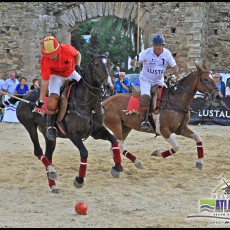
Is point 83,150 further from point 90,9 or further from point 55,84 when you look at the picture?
point 90,9

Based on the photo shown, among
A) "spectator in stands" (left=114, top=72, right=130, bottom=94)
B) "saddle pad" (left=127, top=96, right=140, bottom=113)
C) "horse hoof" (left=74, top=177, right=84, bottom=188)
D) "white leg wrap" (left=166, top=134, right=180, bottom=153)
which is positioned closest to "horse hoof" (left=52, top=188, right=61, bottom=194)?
"horse hoof" (left=74, top=177, right=84, bottom=188)

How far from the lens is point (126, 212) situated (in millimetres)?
7145

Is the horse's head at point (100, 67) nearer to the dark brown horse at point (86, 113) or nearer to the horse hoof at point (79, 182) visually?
the dark brown horse at point (86, 113)

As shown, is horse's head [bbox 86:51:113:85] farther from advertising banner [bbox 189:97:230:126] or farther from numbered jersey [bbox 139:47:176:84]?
advertising banner [bbox 189:97:230:126]

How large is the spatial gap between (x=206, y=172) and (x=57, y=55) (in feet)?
12.0

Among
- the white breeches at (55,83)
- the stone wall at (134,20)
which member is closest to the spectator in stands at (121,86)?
the stone wall at (134,20)

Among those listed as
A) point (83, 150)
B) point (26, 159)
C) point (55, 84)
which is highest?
point (55, 84)

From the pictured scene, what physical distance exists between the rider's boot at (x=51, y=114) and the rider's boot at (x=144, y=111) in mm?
2229

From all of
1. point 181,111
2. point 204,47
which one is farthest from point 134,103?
point 204,47

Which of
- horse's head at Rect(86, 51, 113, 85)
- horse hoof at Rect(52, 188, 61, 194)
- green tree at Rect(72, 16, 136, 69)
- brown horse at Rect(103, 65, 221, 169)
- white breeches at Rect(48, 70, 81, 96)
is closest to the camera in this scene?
horse's head at Rect(86, 51, 113, 85)

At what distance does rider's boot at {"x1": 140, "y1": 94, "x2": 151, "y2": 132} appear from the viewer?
33.9 feet

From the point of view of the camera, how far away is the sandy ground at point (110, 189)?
264 inches

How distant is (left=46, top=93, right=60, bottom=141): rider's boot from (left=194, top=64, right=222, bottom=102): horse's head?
3.01 meters

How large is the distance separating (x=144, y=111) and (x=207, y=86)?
132cm
